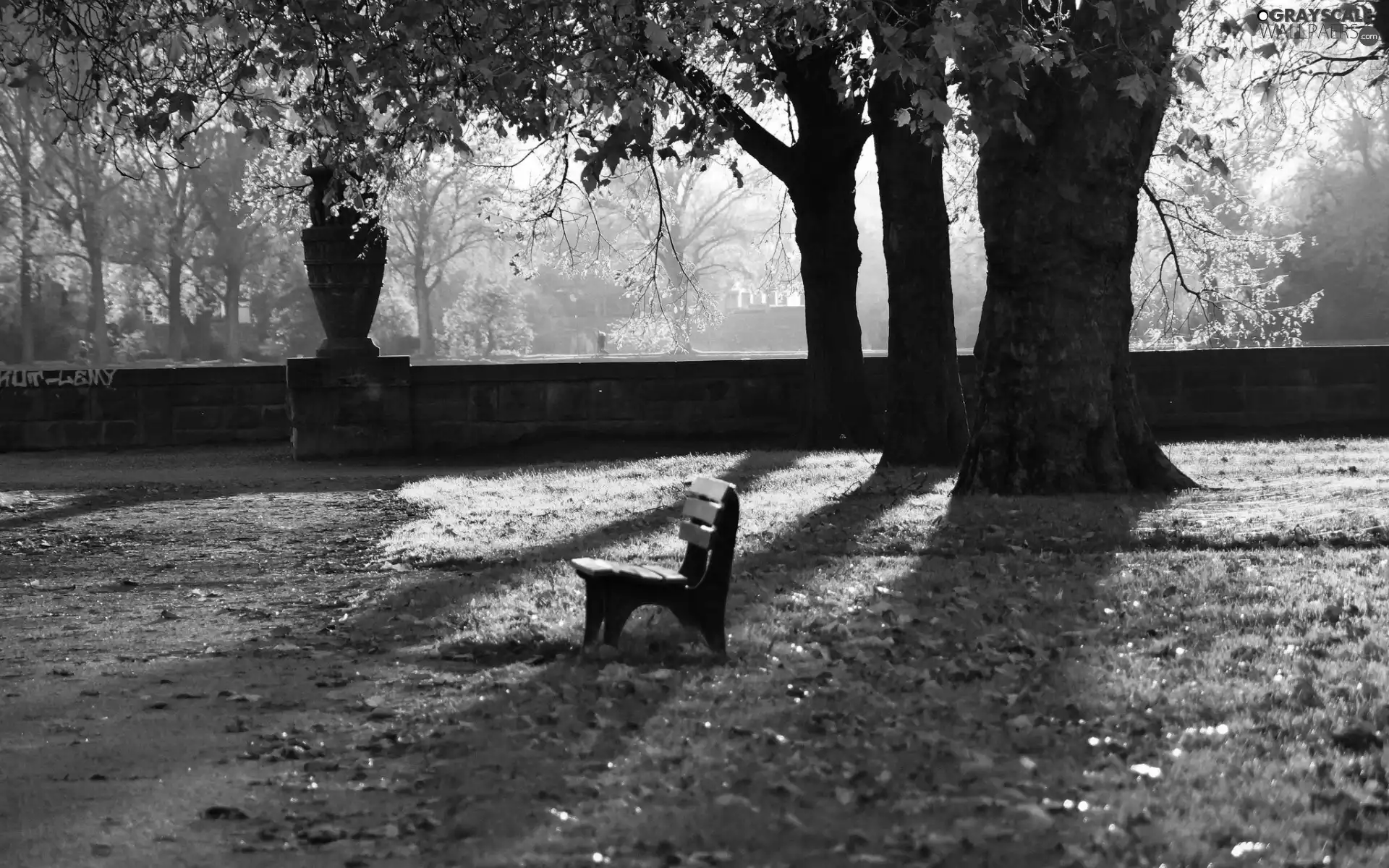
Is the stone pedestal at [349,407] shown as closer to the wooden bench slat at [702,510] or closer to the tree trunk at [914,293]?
the tree trunk at [914,293]

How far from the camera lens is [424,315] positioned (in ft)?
215

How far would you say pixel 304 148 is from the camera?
685 inches

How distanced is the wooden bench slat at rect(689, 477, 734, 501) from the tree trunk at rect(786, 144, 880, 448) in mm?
9993

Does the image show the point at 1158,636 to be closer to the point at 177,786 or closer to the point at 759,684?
the point at 759,684

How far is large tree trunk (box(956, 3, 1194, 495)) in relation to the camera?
11.9m

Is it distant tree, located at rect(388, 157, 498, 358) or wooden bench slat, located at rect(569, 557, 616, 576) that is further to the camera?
distant tree, located at rect(388, 157, 498, 358)

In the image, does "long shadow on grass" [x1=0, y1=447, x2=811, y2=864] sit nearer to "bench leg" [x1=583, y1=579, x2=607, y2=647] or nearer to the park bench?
"bench leg" [x1=583, y1=579, x2=607, y2=647]

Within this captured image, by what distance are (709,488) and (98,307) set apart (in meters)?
49.1

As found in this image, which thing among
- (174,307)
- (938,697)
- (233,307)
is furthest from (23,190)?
(938,697)

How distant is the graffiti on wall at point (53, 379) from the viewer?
19.4 metres

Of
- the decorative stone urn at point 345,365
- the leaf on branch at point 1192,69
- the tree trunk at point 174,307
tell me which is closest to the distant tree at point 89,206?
the tree trunk at point 174,307

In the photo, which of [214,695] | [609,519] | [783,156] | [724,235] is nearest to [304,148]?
[783,156]

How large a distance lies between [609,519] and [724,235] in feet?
235

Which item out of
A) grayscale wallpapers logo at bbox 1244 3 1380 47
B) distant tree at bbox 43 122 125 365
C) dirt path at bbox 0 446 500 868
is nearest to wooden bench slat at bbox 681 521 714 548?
dirt path at bbox 0 446 500 868
